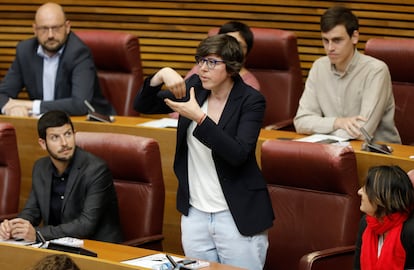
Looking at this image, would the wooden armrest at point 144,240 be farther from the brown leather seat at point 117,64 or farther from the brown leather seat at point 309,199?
the brown leather seat at point 117,64

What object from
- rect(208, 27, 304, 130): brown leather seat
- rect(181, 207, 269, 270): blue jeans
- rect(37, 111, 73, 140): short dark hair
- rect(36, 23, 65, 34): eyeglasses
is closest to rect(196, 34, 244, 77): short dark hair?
rect(181, 207, 269, 270): blue jeans

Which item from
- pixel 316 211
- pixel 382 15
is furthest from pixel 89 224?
pixel 382 15

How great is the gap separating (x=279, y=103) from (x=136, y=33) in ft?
2.04

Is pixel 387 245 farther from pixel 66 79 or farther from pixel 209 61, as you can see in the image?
pixel 66 79

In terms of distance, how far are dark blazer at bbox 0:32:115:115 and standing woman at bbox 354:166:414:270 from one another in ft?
3.66

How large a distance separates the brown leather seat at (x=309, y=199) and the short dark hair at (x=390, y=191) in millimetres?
231

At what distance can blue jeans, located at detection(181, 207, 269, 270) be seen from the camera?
5.81 ft

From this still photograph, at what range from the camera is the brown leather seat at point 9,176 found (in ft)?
7.36

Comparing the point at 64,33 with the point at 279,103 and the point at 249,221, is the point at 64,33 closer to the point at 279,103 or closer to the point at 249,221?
the point at 279,103

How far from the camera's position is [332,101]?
7.69 ft

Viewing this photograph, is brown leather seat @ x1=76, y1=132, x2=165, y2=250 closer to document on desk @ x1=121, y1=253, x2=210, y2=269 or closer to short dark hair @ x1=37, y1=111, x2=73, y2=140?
short dark hair @ x1=37, y1=111, x2=73, y2=140

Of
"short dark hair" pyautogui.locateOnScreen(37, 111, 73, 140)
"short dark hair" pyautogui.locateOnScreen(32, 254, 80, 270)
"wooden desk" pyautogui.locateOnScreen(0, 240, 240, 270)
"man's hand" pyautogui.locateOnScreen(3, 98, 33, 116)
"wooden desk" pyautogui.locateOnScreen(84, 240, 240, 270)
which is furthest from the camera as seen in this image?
"man's hand" pyautogui.locateOnScreen(3, 98, 33, 116)

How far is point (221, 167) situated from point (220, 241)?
0.13m

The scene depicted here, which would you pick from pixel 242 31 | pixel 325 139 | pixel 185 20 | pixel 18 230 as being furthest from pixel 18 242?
pixel 185 20
